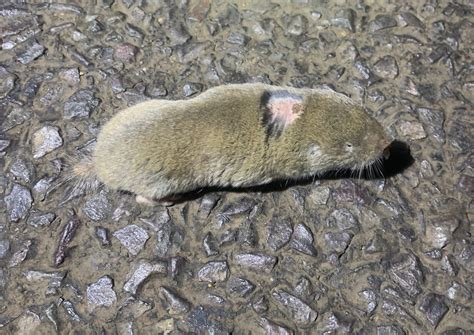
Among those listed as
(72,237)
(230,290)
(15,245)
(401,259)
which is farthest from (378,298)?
(15,245)

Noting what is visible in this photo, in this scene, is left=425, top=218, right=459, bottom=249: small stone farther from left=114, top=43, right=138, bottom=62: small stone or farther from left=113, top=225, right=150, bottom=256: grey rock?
left=114, top=43, right=138, bottom=62: small stone

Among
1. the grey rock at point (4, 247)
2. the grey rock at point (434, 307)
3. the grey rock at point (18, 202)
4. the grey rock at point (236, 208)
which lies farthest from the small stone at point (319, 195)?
the grey rock at point (4, 247)

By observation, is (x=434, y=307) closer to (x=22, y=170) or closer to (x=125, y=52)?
(x=22, y=170)

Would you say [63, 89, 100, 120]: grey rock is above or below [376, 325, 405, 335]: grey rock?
above

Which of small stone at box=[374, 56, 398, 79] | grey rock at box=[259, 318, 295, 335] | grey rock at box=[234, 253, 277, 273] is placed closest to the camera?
grey rock at box=[259, 318, 295, 335]

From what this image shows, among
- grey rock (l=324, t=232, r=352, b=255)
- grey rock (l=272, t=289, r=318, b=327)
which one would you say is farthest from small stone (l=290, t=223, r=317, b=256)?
grey rock (l=272, t=289, r=318, b=327)

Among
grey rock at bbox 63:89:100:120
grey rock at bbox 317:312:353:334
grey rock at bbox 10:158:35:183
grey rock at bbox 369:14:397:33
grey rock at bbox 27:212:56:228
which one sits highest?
grey rock at bbox 369:14:397:33
